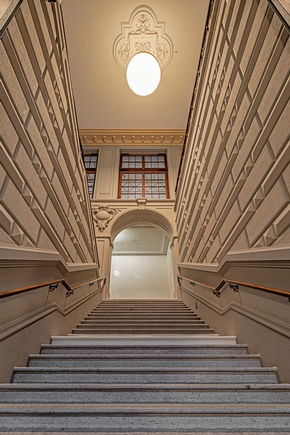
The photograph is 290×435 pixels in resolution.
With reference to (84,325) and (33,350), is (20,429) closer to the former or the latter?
(33,350)

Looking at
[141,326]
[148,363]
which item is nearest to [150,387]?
[148,363]

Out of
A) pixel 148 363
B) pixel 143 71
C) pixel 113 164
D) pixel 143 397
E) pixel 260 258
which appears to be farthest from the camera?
pixel 113 164

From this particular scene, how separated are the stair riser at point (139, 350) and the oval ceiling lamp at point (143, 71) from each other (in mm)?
6870

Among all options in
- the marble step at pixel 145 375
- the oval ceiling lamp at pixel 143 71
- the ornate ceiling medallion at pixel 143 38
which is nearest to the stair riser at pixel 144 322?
the marble step at pixel 145 375

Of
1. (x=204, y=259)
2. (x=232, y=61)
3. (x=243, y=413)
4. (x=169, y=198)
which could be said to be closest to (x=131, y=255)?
(x=169, y=198)

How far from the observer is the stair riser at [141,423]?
1179 millimetres

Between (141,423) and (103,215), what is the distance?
7.34m

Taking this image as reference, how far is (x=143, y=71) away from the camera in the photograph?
6.65 m

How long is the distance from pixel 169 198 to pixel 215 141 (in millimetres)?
5291

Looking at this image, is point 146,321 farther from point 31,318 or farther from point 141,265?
point 141,265

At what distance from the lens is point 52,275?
2.83m

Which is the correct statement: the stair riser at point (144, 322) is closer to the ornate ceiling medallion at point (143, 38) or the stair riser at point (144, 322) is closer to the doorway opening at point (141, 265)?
the doorway opening at point (141, 265)

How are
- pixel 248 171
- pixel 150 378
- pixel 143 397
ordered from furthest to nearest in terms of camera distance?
pixel 248 171 → pixel 150 378 → pixel 143 397

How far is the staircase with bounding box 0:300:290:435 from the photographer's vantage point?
120 cm
